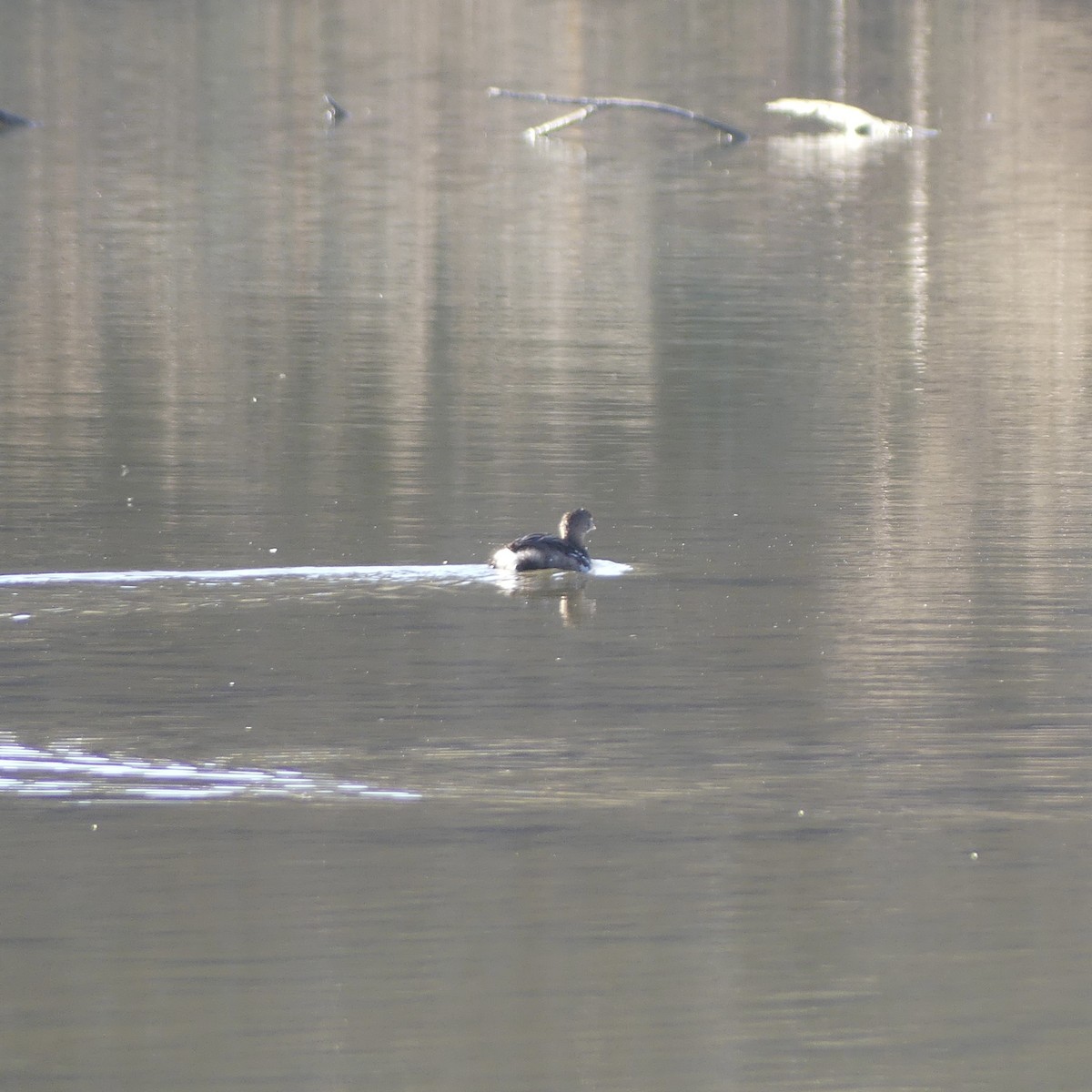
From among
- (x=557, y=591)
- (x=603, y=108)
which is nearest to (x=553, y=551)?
(x=557, y=591)

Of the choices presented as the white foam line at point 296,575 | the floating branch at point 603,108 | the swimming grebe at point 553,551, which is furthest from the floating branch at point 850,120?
the white foam line at point 296,575

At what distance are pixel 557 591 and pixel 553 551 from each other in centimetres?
21

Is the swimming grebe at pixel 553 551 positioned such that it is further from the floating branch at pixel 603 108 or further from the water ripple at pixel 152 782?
the floating branch at pixel 603 108

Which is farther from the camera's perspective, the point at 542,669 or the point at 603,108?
the point at 603,108

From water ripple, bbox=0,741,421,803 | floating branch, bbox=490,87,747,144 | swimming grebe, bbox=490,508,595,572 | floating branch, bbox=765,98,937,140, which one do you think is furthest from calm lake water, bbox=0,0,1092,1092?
floating branch, bbox=765,98,937,140

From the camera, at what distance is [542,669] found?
427 inches

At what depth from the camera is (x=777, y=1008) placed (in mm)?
7078

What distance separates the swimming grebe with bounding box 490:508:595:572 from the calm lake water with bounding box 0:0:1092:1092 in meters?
0.16

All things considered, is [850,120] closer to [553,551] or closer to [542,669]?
[553,551]

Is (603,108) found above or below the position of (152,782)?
above

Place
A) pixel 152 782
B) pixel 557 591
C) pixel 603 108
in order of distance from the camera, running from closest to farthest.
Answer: pixel 152 782 < pixel 557 591 < pixel 603 108

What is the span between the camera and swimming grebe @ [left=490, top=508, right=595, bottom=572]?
1246 cm

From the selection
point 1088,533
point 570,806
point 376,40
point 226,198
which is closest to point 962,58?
point 376,40

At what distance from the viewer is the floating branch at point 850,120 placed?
5003 cm
